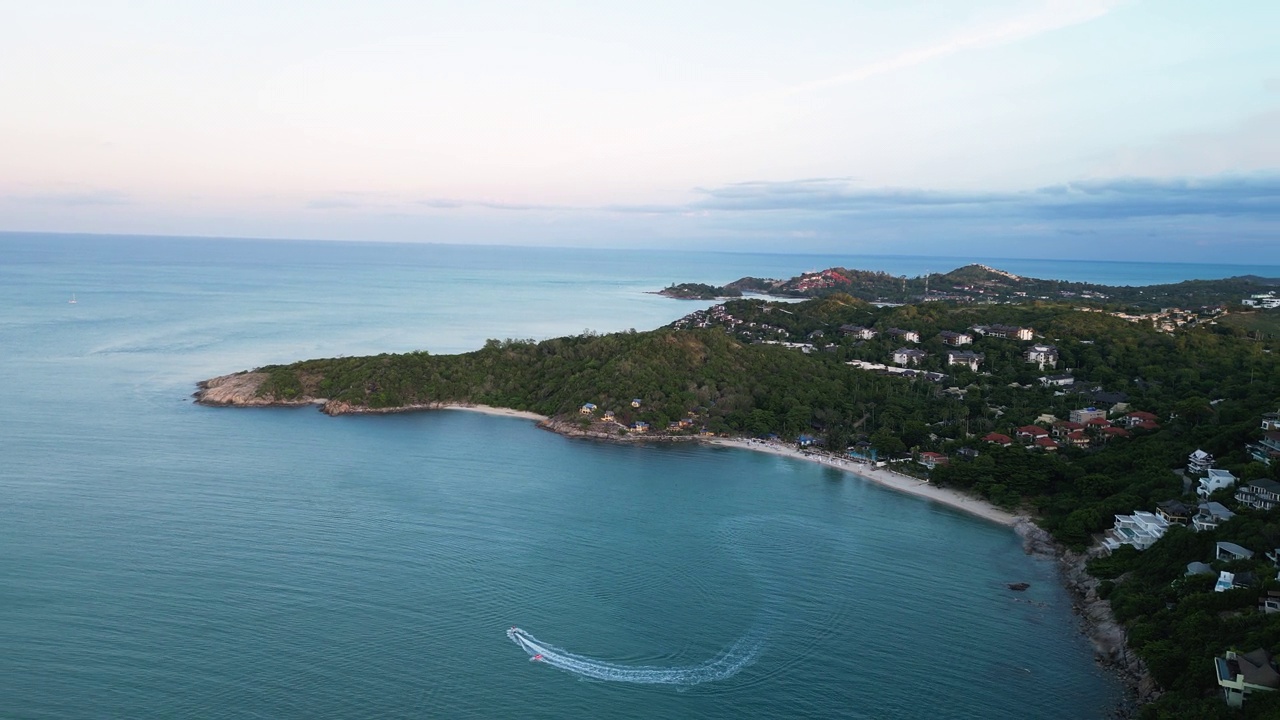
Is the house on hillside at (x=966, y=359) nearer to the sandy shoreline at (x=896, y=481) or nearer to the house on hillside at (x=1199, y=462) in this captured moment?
the sandy shoreline at (x=896, y=481)

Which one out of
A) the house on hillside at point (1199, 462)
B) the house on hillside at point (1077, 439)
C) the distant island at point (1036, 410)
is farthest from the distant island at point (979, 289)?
the house on hillside at point (1199, 462)

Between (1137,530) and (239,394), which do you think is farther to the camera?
(239,394)

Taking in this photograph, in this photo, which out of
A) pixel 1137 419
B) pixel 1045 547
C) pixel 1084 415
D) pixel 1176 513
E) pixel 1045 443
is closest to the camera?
pixel 1176 513

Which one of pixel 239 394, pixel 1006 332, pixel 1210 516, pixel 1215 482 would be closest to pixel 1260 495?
pixel 1210 516

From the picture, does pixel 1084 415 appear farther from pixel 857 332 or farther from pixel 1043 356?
pixel 857 332

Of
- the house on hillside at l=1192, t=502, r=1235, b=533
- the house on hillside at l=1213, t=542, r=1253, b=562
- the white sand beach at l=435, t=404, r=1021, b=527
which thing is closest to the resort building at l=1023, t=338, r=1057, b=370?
the white sand beach at l=435, t=404, r=1021, b=527

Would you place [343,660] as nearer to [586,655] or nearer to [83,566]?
[586,655]

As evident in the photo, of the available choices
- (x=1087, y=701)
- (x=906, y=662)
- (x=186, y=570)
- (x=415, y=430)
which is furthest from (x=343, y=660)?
(x=415, y=430)
